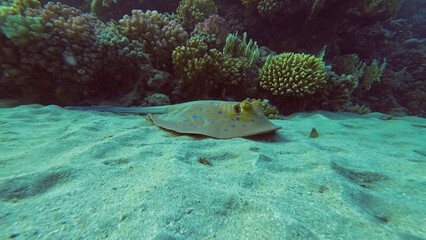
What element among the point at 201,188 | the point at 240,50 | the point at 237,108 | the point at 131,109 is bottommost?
the point at 201,188

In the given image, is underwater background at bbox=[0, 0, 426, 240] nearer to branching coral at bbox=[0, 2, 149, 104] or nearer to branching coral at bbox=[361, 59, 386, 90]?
branching coral at bbox=[0, 2, 149, 104]

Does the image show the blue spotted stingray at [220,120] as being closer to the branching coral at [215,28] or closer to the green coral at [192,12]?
the branching coral at [215,28]

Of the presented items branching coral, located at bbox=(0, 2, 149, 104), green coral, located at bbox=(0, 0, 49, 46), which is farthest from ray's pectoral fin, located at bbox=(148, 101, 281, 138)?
green coral, located at bbox=(0, 0, 49, 46)

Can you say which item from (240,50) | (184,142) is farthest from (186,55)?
(184,142)

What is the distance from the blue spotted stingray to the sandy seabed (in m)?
0.20

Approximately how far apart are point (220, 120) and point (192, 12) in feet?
24.4

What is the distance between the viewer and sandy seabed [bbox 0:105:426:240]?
1.11 meters

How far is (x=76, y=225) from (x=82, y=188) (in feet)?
1.48

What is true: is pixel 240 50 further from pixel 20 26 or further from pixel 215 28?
pixel 20 26

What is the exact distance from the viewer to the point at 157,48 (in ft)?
18.7

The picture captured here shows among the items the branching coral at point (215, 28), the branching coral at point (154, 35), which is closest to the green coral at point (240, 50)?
the branching coral at point (215, 28)

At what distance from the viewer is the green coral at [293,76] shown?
598 cm

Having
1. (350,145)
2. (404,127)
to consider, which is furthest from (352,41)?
(350,145)

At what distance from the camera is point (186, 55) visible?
5520 millimetres
